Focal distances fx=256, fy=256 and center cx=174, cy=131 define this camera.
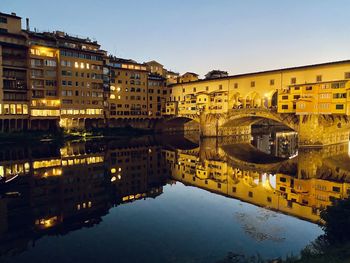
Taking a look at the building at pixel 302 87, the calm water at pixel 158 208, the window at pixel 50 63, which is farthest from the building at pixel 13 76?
the building at pixel 302 87

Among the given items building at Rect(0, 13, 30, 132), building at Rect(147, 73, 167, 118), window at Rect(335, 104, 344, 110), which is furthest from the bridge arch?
building at Rect(0, 13, 30, 132)

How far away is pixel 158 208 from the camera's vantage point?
2331 centimetres

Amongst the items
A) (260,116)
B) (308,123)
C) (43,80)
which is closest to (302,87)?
(308,123)

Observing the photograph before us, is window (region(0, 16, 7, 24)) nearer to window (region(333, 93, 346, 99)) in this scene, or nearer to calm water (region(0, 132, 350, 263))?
calm water (region(0, 132, 350, 263))

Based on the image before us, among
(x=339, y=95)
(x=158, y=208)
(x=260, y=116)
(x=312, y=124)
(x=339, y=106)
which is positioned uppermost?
(x=339, y=95)

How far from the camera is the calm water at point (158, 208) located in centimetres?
1533

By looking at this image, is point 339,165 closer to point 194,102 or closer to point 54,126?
point 194,102

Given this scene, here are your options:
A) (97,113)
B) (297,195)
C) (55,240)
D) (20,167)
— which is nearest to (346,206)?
(297,195)

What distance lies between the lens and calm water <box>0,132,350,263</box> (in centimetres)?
1533

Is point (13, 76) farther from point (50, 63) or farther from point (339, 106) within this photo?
point (339, 106)

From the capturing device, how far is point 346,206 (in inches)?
562

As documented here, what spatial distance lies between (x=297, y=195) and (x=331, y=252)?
625 inches

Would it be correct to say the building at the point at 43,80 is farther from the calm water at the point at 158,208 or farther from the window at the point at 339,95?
the window at the point at 339,95

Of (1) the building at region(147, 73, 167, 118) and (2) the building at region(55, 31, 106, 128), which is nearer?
(2) the building at region(55, 31, 106, 128)
